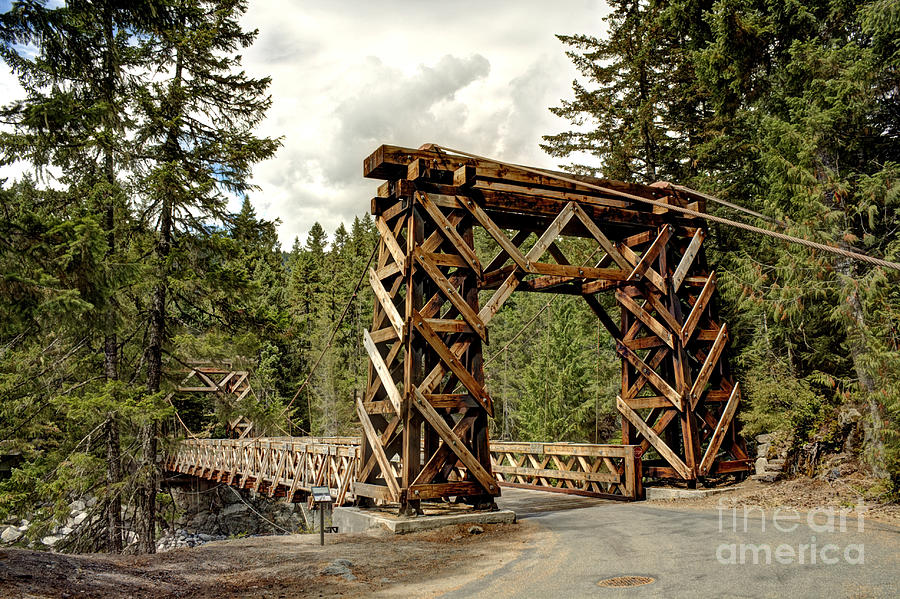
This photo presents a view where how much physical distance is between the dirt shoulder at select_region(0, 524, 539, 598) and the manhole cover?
118 cm

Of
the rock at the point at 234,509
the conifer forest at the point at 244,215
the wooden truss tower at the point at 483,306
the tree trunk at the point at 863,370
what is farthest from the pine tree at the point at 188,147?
the rock at the point at 234,509

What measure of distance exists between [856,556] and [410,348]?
5321 millimetres

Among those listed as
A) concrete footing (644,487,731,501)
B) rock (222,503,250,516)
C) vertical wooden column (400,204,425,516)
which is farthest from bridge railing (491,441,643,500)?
rock (222,503,250,516)

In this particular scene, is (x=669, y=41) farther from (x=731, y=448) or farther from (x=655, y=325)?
(x=731, y=448)

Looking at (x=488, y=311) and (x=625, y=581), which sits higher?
(x=488, y=311)

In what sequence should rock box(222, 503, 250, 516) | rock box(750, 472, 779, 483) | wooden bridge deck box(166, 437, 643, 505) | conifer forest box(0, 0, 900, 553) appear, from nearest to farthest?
conifer forest box(0, 0, 900, 553) → rock box(750, 472, 779, 483) → wooden bridge deck box(166, 437, 643, 505) → rock box(222, 503, 250, 516)

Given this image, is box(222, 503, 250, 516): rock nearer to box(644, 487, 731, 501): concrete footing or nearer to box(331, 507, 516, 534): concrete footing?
box(331, 507, 516, 534): concrete footing

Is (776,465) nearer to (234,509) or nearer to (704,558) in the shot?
(704,558)

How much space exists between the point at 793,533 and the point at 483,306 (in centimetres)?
472

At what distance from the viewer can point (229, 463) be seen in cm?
2594

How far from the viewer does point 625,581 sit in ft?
16.8

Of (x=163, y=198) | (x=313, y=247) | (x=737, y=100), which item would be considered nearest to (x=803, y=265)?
(x=737, y=100)

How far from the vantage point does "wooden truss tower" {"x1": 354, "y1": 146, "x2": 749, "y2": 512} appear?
8.63m

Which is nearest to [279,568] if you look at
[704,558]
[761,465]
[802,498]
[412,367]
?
[412,367]
